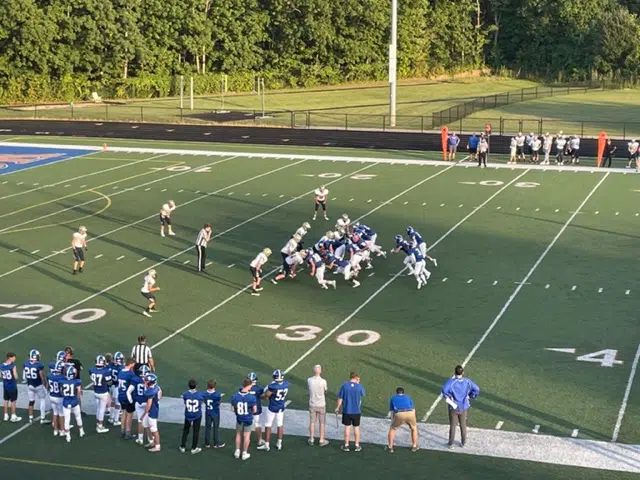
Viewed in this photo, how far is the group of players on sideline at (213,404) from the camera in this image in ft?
52.6

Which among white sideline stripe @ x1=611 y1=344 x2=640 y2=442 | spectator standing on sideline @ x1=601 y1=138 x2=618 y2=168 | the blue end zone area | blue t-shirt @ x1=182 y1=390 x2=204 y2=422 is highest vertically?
spectator standing on sideline @ x1=601 y1=138 x2=618 y2=168

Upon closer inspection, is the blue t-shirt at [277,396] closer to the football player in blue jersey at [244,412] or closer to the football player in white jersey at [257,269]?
the football player in blue jersey at [244,412]

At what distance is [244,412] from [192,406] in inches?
30.2

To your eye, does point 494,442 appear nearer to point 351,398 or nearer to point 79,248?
point 351,398

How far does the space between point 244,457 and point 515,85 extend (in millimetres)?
81278

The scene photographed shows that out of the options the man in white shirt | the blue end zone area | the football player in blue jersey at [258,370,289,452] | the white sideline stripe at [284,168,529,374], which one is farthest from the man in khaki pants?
the blue end zone area

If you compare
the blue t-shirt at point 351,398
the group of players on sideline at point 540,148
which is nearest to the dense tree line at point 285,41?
the group of players on sideline at point 540,148

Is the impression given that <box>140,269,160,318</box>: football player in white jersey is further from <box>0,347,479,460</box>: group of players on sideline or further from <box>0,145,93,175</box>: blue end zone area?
<box>0,145,93,175</box>: blue end zone area

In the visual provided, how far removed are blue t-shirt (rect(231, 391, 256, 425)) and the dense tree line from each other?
61.3m

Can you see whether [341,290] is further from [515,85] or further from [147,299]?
[515,85]

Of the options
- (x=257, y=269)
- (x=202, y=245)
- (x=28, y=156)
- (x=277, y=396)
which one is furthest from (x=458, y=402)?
(x=28, y=156)

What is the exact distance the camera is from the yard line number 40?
914 inches

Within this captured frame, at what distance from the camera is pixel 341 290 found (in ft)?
83.7

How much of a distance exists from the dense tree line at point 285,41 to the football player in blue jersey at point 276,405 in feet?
201
